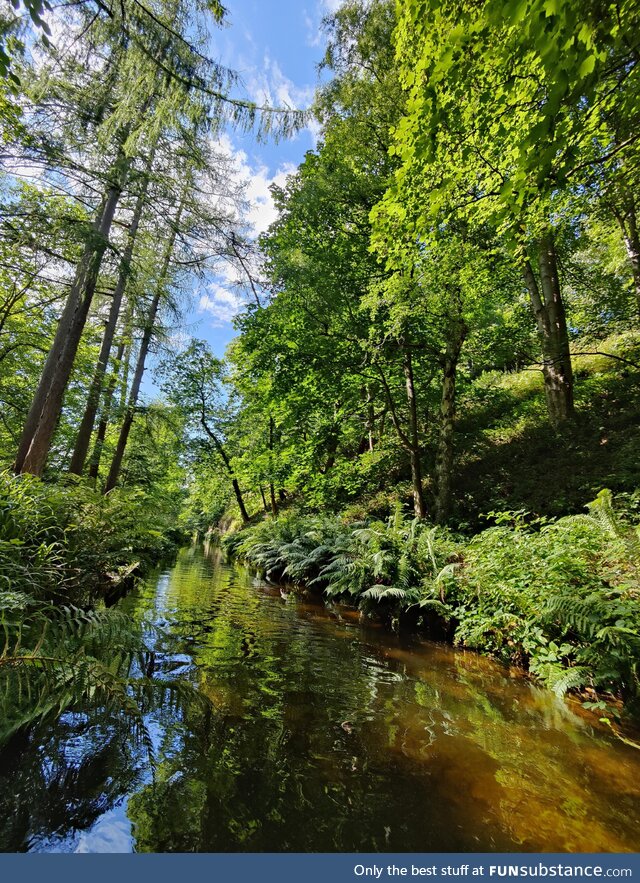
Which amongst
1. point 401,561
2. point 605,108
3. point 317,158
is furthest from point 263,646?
point 317,158

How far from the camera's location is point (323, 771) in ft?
7.66

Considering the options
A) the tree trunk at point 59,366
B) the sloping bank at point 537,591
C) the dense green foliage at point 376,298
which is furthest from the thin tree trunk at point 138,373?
the sloping bank at point 537,591

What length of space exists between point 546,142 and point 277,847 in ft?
16.2

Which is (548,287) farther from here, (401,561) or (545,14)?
(545,14)

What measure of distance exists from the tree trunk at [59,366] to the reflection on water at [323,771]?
447 cm

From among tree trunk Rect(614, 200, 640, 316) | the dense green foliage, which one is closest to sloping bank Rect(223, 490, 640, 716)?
the dense green foliage

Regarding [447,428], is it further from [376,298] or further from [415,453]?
[376,298]

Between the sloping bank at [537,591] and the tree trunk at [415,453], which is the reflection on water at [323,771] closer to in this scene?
the sloping bank at [537,591]

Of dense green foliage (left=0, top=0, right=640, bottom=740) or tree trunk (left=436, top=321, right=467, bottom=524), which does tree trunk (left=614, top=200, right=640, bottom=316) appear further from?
tree trunk (left=436, top=321, right=467, bottom=524)

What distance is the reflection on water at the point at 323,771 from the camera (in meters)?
1.82

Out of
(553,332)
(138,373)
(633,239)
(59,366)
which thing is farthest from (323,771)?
(138,373)

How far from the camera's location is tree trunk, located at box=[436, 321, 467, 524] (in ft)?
29.1

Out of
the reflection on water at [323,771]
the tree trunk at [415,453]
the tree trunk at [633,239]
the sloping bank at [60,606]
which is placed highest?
the tree trunk at [633,239]

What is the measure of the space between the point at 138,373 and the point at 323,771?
14134mm
